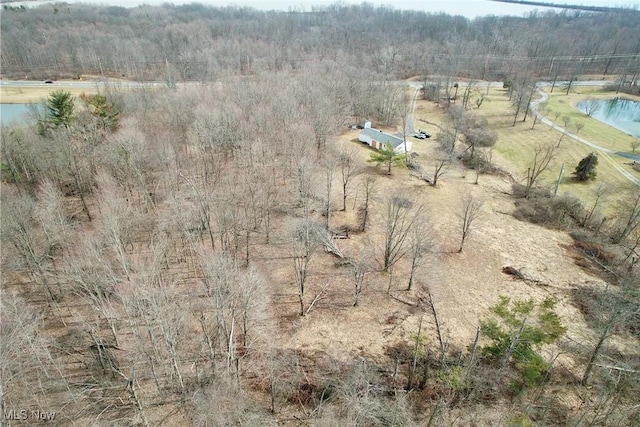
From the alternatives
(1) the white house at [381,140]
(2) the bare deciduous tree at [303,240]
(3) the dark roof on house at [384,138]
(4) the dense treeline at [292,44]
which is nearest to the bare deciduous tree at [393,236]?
(2) the bare deciduous tree at [303,240]

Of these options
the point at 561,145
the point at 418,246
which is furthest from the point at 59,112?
the point at 561,145

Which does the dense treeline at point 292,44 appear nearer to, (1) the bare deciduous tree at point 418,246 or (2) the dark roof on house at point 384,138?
(2) the dark roof on house at point 384,138

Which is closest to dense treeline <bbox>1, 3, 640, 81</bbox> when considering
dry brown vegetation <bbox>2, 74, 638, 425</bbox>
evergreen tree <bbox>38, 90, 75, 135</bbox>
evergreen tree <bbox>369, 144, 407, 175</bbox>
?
evergreen tree <bbox>38, 90, 75, 135</bbox>

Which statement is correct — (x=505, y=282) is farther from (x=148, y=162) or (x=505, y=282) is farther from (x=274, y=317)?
(x=148, y=162)

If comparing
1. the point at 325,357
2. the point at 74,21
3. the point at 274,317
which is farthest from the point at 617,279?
the point at 74,21

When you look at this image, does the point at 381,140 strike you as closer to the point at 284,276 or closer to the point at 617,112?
the point at 284,276

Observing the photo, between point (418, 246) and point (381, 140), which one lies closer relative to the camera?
point (418, 246)
